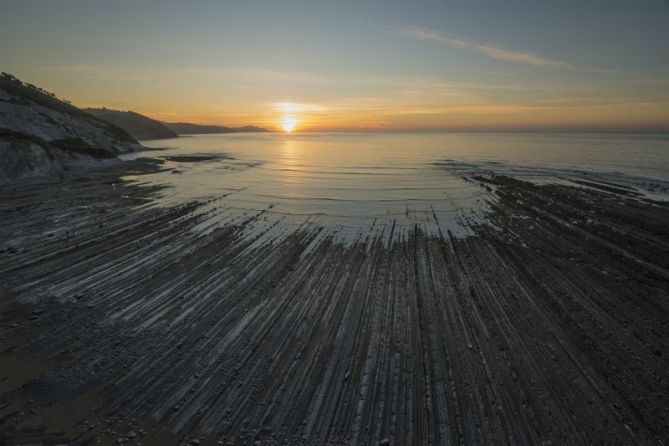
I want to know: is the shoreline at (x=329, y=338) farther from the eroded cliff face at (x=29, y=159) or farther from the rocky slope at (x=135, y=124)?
the rocky slope at (x=135, y=124)

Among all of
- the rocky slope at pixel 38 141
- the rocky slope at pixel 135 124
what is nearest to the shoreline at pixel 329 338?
the rocky slope at pixel 38 141

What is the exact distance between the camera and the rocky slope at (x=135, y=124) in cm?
13462

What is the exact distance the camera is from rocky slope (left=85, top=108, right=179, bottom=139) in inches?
5300

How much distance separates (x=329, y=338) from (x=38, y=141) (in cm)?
4249

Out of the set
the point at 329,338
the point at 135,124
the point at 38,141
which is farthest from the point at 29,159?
the point at 135,124

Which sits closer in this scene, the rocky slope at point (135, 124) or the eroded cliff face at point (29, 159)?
the eroded cliff face at point (29, 159)

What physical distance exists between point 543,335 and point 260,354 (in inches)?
295

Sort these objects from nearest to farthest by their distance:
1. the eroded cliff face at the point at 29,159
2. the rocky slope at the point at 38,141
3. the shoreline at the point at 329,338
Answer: the shoreline at the point at 329,338 → the eroded cliff face at the point at 29,159 → the rocky slope at the point at 38,141

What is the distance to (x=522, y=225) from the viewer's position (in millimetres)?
19281

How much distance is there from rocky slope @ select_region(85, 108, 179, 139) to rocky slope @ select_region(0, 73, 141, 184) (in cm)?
9279

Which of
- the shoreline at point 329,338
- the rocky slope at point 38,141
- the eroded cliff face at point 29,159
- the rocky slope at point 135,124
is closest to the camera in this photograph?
the shoreline at point 329,338

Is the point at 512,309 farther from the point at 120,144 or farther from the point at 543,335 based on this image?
the point at 120,144

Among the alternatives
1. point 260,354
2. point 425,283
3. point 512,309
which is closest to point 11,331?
point 260,354

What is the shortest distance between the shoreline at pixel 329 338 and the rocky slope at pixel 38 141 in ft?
66.7
